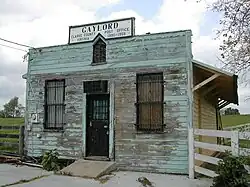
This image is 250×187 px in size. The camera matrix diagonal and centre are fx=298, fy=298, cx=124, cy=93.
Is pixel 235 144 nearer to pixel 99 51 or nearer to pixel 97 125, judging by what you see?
pixel 97 125

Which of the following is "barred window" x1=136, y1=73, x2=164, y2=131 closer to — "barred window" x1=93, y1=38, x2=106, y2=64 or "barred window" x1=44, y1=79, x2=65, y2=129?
"barred window" x1=93, y1=38, x2=106, y2=64


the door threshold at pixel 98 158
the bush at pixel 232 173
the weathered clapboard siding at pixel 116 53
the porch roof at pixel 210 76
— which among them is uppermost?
the weathered clapboard siding at pixel 116 53

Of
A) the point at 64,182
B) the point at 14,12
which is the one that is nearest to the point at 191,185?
the point at 64,182

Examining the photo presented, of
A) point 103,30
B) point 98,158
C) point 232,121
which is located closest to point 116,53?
point 103,30

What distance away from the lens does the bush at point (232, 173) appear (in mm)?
5816

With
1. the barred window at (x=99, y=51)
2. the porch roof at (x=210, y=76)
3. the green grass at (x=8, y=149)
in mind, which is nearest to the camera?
the porch roof at (x=210, y=76)

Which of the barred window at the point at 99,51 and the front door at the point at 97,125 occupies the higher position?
the barred window at the point at 99,51

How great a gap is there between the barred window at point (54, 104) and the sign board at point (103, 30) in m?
1.60

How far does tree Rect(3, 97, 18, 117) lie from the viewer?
37016 mm

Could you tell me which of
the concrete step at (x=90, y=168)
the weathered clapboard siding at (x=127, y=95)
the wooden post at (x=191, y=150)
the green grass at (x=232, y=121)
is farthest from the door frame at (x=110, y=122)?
the green grass at (x=232, y=121)

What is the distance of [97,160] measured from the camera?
9.08 m

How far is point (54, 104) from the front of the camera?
33.8 ft

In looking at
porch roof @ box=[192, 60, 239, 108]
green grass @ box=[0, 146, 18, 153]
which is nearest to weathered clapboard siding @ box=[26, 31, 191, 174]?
porch roof @ box=[192, 60, 239, 108]

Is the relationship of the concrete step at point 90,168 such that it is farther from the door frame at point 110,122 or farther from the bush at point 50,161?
the bush at point 50,161
